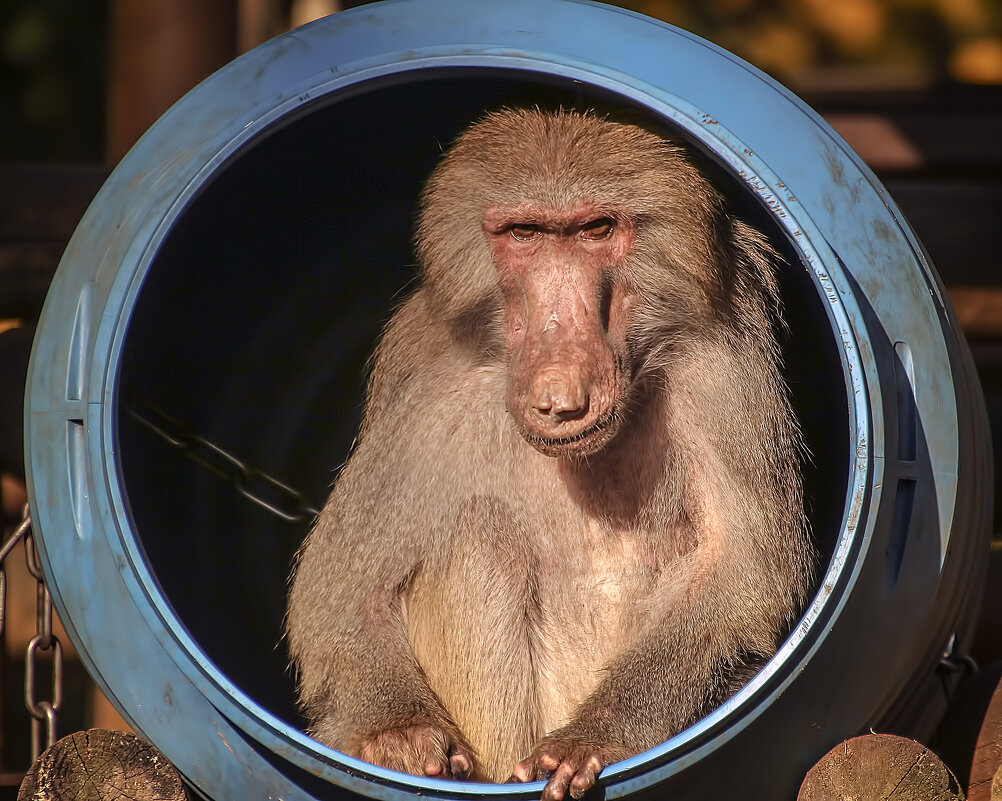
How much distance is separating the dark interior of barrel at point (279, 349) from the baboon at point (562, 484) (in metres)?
0.25

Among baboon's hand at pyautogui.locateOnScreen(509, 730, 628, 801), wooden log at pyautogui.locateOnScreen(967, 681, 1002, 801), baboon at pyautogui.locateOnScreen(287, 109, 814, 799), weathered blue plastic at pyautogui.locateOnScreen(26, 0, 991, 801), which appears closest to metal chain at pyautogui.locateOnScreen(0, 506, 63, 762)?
weathered blue plastic at pyautogui.locateOnScreen(26, 0, 991, 801)

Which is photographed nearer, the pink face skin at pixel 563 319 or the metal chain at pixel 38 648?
the pink face skin at pixel 563 319

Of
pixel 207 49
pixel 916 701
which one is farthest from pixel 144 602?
pixel 207 49

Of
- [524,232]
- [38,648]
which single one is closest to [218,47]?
[524,232]

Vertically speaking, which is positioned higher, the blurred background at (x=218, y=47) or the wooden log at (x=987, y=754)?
the blurred background at (x=218, y=47)

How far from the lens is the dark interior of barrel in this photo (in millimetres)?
2895

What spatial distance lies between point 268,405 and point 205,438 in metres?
0.32

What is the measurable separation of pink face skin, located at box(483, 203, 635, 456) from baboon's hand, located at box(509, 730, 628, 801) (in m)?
0.55

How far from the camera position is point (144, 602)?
216cm

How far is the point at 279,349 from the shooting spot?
3461 millimetres

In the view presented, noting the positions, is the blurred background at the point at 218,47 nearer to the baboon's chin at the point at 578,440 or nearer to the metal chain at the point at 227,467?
the metal chain at the point at 227,467

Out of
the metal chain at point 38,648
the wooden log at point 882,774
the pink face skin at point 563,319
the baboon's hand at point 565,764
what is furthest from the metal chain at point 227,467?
the wooden log at point 882,774

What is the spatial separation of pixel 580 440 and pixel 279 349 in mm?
1301

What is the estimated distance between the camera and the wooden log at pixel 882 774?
2064mm
